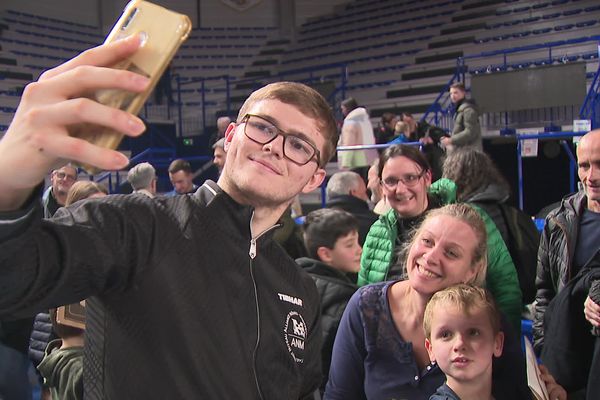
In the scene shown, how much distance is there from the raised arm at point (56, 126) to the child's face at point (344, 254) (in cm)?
203

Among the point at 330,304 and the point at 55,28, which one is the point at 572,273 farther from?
the point at 55,28

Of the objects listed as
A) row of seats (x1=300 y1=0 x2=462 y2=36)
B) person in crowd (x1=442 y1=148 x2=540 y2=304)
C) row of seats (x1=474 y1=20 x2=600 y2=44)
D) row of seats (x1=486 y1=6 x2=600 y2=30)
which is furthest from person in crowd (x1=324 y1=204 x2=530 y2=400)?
row of seats (x1=300 y1=0 x2=462 y2=36)

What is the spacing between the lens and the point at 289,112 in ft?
3.89

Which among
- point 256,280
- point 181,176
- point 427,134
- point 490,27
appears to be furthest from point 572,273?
point 490,27

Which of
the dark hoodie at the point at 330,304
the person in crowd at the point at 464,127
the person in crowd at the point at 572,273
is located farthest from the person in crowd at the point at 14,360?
the person in crowd at the point at 464,127

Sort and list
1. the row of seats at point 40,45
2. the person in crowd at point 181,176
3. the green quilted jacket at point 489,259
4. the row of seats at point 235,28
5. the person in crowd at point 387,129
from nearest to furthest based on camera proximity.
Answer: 1. the green quilted jacket at point 489,259
2. the person in crowd at point 181,176
3. the person in crowd at point 387,129
4. the row of seats at point 40,45
5. the row of seats at point 235,28

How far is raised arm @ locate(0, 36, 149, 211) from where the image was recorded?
0.70 m

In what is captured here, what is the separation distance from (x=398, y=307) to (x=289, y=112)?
0.93 metres

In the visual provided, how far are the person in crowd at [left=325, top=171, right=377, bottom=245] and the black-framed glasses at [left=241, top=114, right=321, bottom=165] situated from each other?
2.13m

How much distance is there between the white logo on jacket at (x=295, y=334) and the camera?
121 cm

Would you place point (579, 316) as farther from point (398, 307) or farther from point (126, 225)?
point (126, 225)

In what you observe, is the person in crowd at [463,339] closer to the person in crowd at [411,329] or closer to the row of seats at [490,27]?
the person in crowd at [411,329]

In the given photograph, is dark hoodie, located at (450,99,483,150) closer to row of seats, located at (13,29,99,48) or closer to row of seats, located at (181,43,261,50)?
row of seats, located at (13,29,99,48)

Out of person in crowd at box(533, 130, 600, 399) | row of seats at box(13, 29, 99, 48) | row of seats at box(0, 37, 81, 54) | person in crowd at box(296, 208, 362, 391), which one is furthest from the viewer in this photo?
row of seats at box(13, 29, 99, 48)
